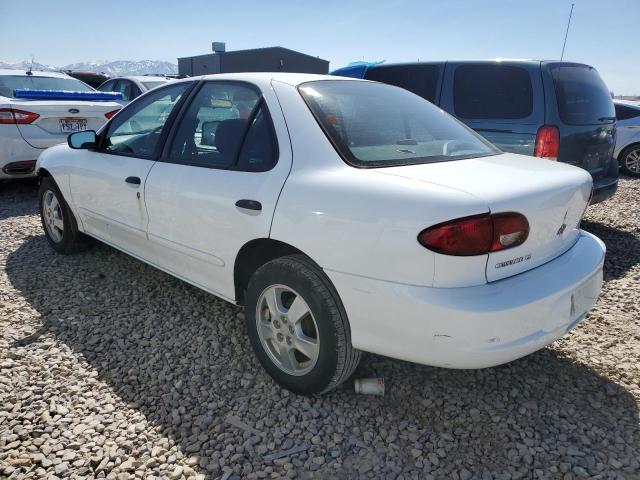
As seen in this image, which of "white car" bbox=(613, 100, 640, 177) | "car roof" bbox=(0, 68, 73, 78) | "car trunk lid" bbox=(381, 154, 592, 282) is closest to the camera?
"car trunk lid" bbox=(381, 154, 592, 282)

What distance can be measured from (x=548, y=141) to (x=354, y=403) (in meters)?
3.10

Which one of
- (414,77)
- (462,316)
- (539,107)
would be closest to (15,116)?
(414,77)

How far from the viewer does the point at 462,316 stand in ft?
5.84

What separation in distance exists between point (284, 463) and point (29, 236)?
4.12 m

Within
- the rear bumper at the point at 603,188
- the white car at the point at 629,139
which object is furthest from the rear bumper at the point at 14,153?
the white car at the point at 629,139

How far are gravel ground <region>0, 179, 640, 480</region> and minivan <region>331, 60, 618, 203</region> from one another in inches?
63.9

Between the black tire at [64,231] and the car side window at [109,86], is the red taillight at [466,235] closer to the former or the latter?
the black tire at [64,231]

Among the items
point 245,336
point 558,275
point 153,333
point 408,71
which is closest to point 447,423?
point 558,275

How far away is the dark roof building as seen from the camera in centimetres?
3519

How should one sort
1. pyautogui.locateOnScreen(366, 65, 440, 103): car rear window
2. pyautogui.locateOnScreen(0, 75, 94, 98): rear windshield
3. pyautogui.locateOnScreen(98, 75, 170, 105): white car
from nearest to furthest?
1. pyautogui.locateOnScreen(366, 65, 440, 103): car rear window
2. pyautogui.locateOnScreen(0, 75, 94, 98): rear windshield
3. pyautogui.locateOnScreen(98, 75, 170, 105): white car

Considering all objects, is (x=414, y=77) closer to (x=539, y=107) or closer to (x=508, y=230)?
(x=539, y=107)

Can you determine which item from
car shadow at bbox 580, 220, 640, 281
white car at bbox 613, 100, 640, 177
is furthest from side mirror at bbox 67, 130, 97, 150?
white car at bbox 613, 100, 640, 177

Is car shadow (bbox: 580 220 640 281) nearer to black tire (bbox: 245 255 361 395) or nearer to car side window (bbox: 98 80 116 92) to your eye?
black tire (bbox: 245 255 361 395)

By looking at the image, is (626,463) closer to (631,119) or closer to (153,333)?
(153,333)
